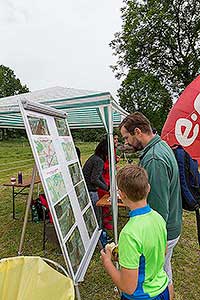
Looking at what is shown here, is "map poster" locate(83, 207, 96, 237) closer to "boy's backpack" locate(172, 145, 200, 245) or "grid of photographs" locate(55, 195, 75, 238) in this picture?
"grid of photographs" locate(55, 195, 75, 238)

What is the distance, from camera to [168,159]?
175 centimetres

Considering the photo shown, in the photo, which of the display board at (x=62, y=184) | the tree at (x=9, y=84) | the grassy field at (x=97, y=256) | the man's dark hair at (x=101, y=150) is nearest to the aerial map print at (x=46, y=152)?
the display board at (x=62, y=184)

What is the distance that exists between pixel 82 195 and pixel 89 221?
0.86 ft

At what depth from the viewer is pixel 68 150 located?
2.80 metres

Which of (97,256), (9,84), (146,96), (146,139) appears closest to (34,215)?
(97,256)

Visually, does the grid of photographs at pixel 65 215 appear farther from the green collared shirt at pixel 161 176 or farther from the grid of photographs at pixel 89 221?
the green collared shirt at pixel 161 176

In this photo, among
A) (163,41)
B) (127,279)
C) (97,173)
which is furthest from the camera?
(163,41)

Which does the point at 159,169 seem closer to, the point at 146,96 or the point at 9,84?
the point at 146,96

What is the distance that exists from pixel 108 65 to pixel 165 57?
388 centimetres

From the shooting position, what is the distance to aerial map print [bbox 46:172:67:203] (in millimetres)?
1970

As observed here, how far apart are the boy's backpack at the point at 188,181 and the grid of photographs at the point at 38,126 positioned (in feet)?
3.31

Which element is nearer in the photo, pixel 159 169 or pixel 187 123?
pixel 159 169

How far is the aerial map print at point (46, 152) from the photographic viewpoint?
1994 millimetres

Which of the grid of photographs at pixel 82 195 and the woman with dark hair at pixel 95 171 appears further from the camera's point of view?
the woman with dark hair at pixel 95 171
